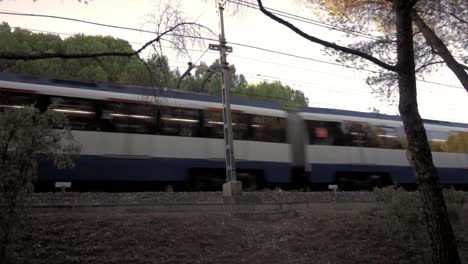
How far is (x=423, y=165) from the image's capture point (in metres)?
7.02

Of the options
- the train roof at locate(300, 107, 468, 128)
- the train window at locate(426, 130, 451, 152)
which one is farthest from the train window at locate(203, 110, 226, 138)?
the train window at locate(426, 130, 451, 152)

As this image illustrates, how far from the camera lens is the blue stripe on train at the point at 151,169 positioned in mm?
12242

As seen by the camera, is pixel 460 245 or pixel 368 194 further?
pixel 368 194

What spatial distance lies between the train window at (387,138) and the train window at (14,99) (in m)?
12.7

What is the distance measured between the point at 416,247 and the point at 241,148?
7344 millimetres

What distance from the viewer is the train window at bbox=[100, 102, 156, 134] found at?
502 inches

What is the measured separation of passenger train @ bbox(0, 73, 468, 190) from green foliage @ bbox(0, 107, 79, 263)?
2700 mm

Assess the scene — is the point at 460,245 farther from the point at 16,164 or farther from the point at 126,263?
the point at 16,164

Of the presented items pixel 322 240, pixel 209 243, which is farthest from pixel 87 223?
pixel 322 240

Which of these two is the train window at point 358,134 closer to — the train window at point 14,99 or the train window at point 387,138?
the train window at point 387,138

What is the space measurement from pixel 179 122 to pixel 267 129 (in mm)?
3338

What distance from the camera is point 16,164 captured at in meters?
5.65

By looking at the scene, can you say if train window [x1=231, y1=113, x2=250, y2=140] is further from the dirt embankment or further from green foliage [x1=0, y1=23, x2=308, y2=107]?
the dirt embankment

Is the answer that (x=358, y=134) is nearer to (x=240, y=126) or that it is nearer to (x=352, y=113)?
(x=352, y=113)
